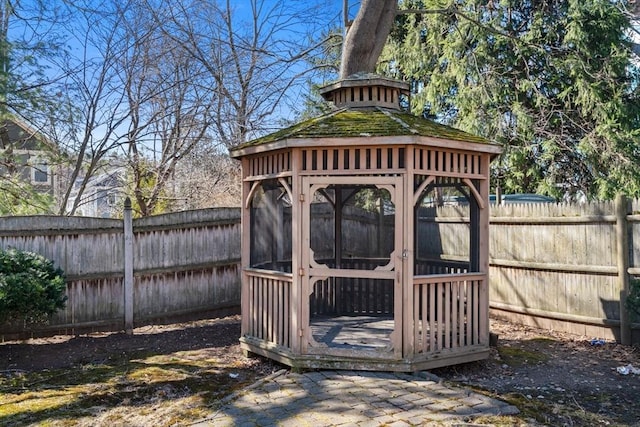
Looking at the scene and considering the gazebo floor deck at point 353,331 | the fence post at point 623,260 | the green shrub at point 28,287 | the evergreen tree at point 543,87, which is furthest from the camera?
the evergreen tree at point 543,87

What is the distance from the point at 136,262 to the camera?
24.7ft

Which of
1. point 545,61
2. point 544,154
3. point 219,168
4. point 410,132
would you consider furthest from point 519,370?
point 219,168

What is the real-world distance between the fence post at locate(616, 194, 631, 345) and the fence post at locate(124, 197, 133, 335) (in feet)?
21.9

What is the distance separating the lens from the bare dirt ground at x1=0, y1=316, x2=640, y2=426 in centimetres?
426

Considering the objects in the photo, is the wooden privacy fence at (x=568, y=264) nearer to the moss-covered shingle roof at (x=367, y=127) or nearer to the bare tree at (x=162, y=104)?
the moss-covered shingle roof at (x=367, y=127)

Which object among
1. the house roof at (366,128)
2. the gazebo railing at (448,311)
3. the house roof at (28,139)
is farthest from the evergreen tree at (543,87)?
the house roof at (28,139)

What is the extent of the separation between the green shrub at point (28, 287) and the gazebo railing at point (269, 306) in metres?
2.44

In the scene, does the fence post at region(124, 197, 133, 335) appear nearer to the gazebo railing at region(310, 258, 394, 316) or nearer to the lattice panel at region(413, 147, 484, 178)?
the gazebo railing at region(310, 258, 394, 316)

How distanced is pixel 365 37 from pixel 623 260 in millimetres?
5006

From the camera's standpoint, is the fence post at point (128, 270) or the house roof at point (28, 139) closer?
the fence post at point (128, 270)

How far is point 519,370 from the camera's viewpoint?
5.61 metres

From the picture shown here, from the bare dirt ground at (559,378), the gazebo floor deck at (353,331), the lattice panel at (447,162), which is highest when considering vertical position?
the lattice panel at (447,162)

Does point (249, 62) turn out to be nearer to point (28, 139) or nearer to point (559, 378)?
point (28, 139)

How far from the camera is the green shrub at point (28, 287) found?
5.88 metres
